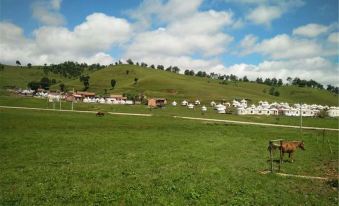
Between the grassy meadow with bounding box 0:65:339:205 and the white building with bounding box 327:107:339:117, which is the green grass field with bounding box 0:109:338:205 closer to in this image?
the grassy meadow with bounding box 0:65:339:205

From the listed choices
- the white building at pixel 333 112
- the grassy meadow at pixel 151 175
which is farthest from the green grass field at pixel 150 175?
the white building at pixel 333 112

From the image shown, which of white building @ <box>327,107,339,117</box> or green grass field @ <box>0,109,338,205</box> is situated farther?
white building @ <box>327,107,339,117</box>

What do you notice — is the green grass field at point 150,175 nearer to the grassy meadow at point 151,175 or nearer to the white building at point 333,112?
the grassy meadow at point 151,175

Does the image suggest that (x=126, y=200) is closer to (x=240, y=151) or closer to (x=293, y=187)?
(x=293, y=187)

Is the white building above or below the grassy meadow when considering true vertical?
above

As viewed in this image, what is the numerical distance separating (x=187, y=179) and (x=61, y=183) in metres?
7.71

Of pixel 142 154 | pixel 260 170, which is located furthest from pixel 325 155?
pixel 142 154

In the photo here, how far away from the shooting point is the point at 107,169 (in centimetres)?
2427

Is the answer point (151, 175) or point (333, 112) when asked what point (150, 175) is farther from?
point (333, 112)

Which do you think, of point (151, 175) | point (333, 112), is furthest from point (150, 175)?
point (333, 112)

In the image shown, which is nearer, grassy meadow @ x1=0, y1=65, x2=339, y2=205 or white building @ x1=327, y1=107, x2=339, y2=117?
grassy meadow @ x1=0, y1=65, x2=339, y2=205

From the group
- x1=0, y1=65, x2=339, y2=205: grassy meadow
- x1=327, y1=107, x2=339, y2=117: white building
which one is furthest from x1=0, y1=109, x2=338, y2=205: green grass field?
x1=327, y1=107, x2=339, y2=117: white building

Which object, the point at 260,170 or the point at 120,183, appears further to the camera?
the point at 260,170

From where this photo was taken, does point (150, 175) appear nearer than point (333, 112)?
Yes
